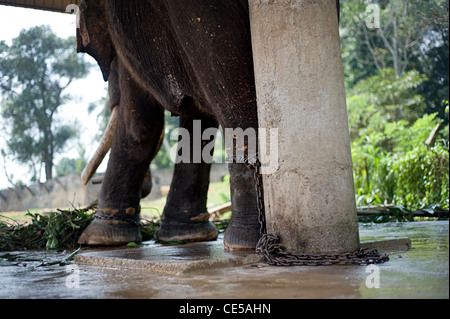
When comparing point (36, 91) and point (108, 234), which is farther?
point (36, 91)

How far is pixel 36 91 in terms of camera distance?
878 inches

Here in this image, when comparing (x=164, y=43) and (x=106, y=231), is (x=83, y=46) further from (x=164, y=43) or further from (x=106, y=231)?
(x=106, y=231)

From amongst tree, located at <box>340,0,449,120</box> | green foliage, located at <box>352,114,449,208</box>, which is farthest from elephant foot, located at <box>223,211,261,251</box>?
tree, located at <box>340,0,449,120</box>

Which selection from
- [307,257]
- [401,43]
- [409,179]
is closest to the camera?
[307,257]

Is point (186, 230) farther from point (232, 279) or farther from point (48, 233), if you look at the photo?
point (232, 279)

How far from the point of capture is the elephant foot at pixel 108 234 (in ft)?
12.2

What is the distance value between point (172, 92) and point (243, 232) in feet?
3.02

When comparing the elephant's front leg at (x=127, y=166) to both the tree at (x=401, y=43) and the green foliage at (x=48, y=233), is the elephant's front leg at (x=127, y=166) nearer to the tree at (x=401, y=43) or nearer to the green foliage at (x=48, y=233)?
the green foliage at (x=48, y=233)

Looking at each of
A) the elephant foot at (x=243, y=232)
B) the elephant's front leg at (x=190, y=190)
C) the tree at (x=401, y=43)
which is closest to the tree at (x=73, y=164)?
the tree at (x=401, y=43)

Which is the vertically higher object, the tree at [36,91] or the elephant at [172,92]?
the tree at [36,91]

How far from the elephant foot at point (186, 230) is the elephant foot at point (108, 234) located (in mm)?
194

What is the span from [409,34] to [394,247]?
1812 cm

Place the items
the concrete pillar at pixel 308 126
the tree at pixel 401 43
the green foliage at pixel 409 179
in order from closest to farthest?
the concrete pillar at pixel 308 126 < the green foliage at pixel 409 179 < the tree at pixel 401 43

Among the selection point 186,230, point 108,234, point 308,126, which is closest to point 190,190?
point 186,230
